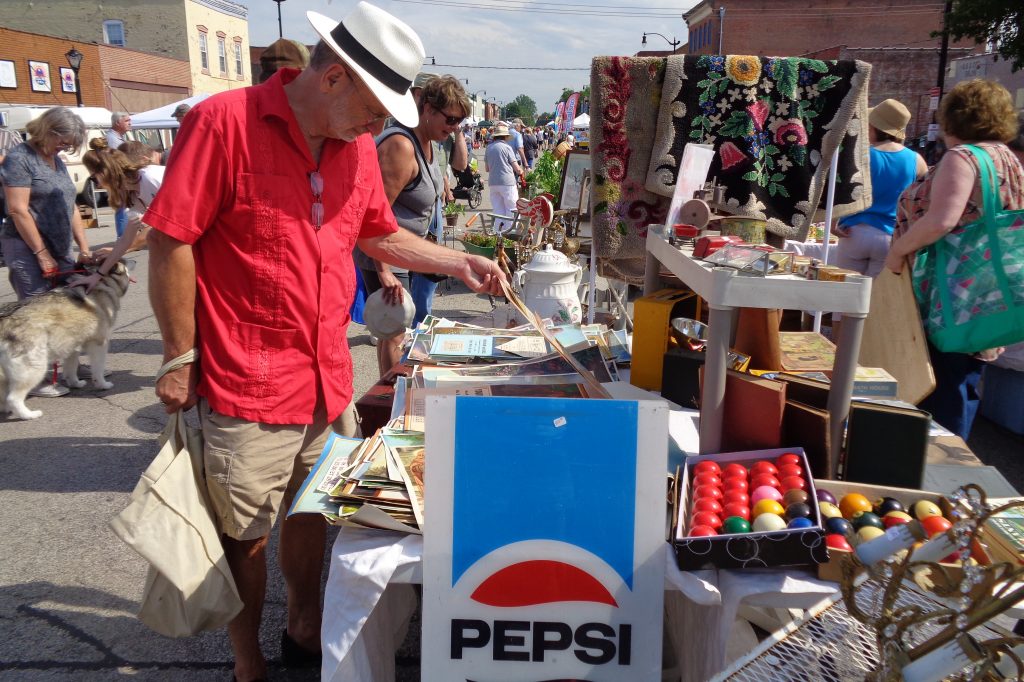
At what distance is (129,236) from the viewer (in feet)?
15.0

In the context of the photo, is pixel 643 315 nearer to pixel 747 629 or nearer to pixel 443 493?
pixel 747 629

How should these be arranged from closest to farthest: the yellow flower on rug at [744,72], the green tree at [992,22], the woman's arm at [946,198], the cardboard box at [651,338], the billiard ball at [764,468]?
1. the billiard ball at [764,468]
2. the cardboard box at [651,338]
3. the woman's arm at [946,198]
4. the yellow flower on rug at [744,72]
5. the green tree at [992,22]

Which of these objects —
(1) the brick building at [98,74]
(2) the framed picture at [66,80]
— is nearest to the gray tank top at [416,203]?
(1) the brick building at [98,74]

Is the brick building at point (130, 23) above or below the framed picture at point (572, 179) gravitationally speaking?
above

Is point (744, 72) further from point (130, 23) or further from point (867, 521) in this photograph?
point (130, 23)

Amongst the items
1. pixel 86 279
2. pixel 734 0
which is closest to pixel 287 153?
pixel 86 279

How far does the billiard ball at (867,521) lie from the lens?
1483 millimetres

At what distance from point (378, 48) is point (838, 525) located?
1.52 meters

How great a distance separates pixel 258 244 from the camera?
1846 millimetres

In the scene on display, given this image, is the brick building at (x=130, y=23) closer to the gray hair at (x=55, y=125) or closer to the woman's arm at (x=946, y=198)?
the gray hair at (x=55, y=125)

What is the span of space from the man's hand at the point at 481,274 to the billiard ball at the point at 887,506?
1331 millimetres

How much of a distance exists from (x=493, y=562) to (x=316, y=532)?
0.94 meters

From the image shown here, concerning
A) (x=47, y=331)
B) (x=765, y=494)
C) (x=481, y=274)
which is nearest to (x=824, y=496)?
(x=765, y=494)

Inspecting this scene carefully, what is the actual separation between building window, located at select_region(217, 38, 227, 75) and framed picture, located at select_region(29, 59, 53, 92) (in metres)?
11.0
